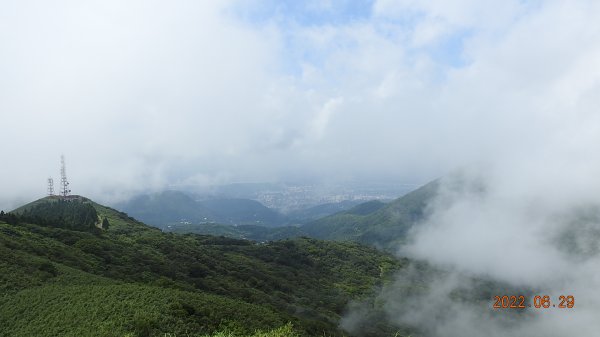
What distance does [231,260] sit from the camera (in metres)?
154

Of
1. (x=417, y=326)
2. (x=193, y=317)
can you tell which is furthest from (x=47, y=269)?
(x=417, y=326)

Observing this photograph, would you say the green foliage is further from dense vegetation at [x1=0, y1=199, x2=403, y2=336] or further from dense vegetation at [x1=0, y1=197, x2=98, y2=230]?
dense vegetation at [x1=0, y1=199, x2=403, y2=336]

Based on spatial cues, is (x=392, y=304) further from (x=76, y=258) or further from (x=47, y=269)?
(x=47, y=269)

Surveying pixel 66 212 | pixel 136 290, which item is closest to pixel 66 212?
pixel 66 212

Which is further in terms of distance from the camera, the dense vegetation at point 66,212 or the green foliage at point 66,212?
the green foliage at point 66,212

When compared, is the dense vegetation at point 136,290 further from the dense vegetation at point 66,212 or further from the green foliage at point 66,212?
the dense vegetation at point 66,212

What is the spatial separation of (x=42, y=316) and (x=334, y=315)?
92.9 meters

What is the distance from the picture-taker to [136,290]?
1880 inches

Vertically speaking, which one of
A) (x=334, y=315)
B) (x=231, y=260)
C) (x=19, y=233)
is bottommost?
(x=334, y=315)

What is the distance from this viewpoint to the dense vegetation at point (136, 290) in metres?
39.5

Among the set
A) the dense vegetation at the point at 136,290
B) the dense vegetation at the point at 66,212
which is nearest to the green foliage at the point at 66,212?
the dense vegetation at the point at 66,212

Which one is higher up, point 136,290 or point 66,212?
point 66,212

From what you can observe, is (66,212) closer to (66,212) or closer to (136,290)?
(66,212)

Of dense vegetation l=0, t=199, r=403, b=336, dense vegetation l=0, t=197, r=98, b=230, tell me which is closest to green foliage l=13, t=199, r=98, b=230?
dense vegetation l=0, t=197, r=98, b=230
